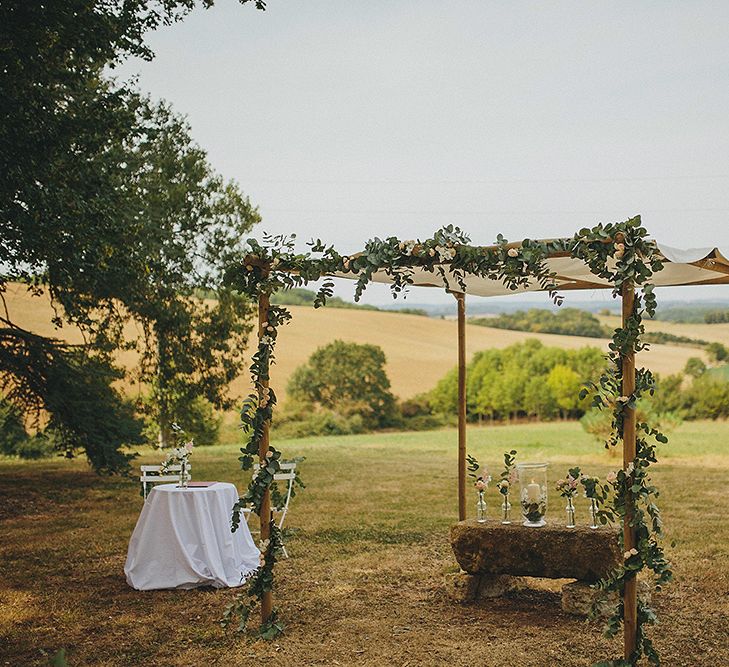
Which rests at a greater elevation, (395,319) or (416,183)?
(416,183)

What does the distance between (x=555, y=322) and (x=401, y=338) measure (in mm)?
5074

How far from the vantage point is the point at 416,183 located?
2581cm

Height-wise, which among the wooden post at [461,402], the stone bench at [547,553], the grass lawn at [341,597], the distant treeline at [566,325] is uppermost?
the distant treeline at [566,325]

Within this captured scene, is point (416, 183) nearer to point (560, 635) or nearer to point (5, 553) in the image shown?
point (5, 553)

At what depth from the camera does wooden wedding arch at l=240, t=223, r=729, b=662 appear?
15.1ft

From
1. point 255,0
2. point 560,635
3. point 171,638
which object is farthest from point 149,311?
point 560,635

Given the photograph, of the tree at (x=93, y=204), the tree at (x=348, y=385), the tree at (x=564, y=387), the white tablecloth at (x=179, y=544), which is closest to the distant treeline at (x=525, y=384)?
the tree at (x=564, y=387)

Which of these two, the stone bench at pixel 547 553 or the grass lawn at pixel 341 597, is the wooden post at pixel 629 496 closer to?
the grass lawn at pixel 341 597

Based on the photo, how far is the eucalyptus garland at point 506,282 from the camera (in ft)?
14.9

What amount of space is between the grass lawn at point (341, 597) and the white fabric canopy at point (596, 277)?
85.4 inches

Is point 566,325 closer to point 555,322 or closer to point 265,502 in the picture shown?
point 555,322

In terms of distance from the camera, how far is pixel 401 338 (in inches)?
1150

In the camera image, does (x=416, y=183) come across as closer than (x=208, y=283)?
No

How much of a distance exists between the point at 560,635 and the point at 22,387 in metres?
9.12
